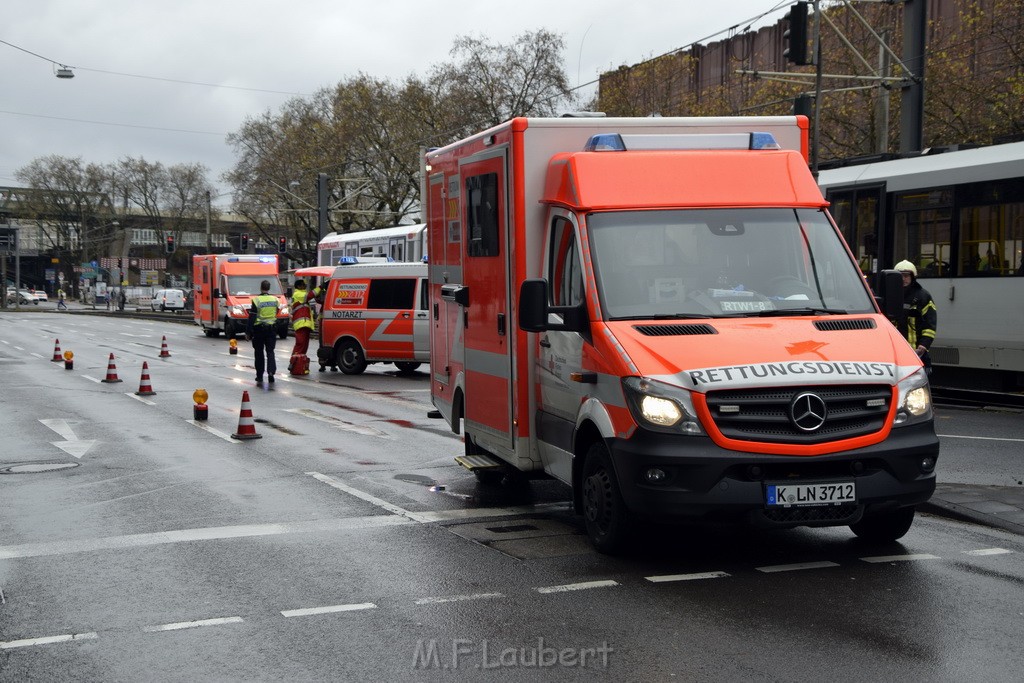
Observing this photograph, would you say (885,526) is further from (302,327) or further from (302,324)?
(302,327)

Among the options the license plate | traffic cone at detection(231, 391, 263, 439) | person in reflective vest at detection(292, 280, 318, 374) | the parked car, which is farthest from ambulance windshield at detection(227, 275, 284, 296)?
the parked car

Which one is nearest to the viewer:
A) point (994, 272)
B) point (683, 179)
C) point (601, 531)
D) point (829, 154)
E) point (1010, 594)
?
point (1010, 594)

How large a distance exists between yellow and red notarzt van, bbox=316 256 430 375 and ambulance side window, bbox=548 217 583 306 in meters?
15.8

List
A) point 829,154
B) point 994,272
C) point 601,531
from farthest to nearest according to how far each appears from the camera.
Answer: point 829,154 < point 994,272 < point 601,531

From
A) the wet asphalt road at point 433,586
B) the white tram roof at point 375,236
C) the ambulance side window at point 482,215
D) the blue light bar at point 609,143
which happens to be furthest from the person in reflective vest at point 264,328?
the blue light bar at point 609,143

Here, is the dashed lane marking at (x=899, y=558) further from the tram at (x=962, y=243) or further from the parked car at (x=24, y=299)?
the parked car at (x=24, y=299)

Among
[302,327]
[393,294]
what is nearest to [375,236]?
[302,327]

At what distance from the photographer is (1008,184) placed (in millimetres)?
16906

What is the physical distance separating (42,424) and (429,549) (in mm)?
9707

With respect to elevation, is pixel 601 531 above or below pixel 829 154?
below

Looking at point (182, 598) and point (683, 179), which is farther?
point (683, 179)

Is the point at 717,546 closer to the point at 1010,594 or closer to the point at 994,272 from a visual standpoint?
the point at 1010,594

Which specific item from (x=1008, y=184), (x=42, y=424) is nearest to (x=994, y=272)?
(x=1008, y=184)

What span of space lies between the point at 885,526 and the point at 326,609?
3.62m
